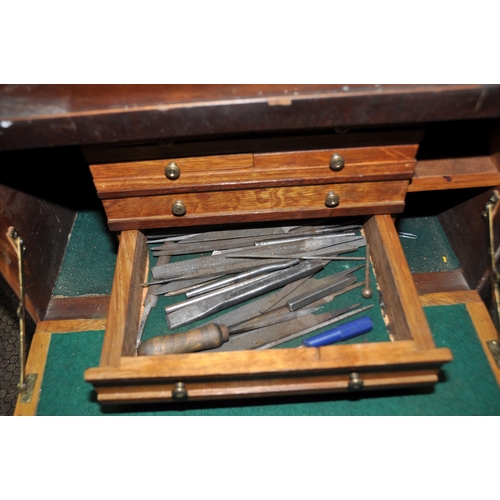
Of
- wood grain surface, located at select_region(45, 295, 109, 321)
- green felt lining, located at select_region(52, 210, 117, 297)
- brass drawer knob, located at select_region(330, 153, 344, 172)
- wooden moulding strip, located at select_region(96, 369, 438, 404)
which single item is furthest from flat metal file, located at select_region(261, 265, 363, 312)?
green felt lining, located at select_region(52, 210, 117, 297)

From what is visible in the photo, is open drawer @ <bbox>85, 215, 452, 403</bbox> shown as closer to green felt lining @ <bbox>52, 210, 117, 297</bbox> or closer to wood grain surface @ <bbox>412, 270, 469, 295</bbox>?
wood grain surface @ <bbox>412, 270, 469, 295</bbox>

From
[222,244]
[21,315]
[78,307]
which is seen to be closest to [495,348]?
[222,244]

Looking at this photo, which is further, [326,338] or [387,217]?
[387,217]

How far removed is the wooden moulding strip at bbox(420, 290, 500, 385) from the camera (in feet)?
5.71

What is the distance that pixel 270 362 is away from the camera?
133cm

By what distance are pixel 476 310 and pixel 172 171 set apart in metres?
1.39

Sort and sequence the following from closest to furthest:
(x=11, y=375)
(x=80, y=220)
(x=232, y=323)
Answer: (x=232, y=323) → (x=11, y=375) → (x=80, y=220)

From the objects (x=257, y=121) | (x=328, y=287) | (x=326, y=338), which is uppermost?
(x=257, y=121)

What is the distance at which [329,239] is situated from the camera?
1857mm

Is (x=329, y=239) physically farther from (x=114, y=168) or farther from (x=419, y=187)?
(x=114, y=168)

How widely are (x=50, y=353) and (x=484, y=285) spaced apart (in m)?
1.87

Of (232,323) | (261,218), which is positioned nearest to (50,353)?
(232,323)

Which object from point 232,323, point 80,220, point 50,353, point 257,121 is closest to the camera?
point 257,121

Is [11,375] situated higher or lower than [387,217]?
lower
